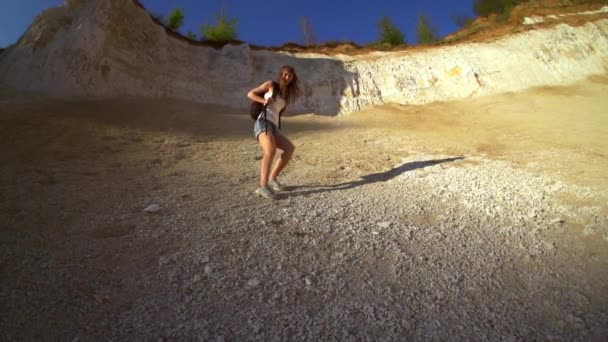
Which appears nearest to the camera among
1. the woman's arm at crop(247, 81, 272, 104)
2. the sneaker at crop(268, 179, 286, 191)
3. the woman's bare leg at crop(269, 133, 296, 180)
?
the woman's arm at crop(247, 81, 272, 104)

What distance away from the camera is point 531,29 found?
11531 millimetres

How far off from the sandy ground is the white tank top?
2.90ft

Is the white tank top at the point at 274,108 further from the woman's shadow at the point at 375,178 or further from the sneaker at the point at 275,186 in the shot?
the woman's shadow at the point at 375,178

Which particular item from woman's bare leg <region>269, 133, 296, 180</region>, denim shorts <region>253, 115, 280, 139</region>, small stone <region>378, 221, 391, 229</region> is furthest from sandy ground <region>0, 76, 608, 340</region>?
denim shorts <region>253, 115, 280, 139</region>

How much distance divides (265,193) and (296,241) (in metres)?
1.04

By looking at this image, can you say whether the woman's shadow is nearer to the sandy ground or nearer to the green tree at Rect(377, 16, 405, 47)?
the sandy ground

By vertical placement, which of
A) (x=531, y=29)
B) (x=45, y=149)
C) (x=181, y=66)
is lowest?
(x=45, y=149)

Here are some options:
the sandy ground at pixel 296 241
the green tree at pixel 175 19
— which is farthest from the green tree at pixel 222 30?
the sandy ground at pixel 296 241

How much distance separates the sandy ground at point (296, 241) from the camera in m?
1.89

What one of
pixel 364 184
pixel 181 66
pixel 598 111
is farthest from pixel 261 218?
pixel 598 111

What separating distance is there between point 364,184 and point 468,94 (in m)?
7.42

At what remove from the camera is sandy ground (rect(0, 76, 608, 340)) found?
1.89 metres

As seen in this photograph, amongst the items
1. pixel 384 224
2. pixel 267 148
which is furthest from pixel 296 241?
pixel 267 148

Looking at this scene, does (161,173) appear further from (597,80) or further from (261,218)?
(597,80)
